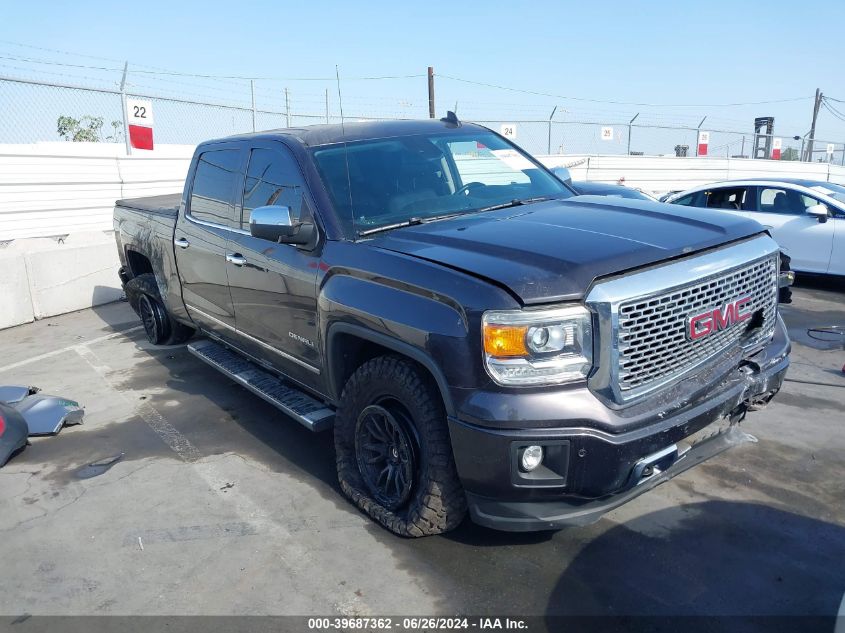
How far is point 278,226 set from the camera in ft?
12.1

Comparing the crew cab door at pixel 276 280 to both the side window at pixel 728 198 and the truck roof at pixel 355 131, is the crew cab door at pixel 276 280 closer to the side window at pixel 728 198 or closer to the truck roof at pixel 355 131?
the truck roof at pixel 355 131

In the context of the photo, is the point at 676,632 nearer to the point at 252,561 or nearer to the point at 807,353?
the point at 252,561

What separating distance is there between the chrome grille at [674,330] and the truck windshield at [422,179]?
139cm

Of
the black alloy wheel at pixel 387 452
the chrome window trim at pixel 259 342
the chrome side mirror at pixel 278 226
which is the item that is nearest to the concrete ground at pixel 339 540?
the black alloy wheel at pixel 387 452

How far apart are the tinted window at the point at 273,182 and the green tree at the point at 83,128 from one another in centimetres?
1029

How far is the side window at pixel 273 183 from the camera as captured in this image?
159 inches

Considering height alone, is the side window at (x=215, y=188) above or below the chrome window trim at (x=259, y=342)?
above

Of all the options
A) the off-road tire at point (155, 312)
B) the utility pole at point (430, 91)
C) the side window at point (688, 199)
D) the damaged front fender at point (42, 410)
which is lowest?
the damaged front fender at point (42, 410)

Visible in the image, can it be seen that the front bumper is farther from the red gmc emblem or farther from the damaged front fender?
the damaged front fender

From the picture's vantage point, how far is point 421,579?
315 centimetres

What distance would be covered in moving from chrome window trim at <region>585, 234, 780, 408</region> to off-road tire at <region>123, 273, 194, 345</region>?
489cm

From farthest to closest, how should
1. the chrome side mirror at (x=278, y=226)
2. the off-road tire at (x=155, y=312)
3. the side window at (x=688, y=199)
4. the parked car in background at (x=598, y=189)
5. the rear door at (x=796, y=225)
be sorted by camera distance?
1. the side window at (x=688, y=199)
2. the rear door at (x=796, y=225)
3. the off-road tire at (x=155, y=312)
4. the parked car in background at (x=598, y=189)
5. the chrome side mirror at (x=278, y=226)

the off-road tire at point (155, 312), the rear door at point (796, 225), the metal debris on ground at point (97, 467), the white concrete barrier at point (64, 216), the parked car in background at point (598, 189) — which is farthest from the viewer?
the rear door at point (796, 225)

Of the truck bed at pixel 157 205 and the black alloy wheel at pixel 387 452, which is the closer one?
the black alloy wheel at pixel 387 452
